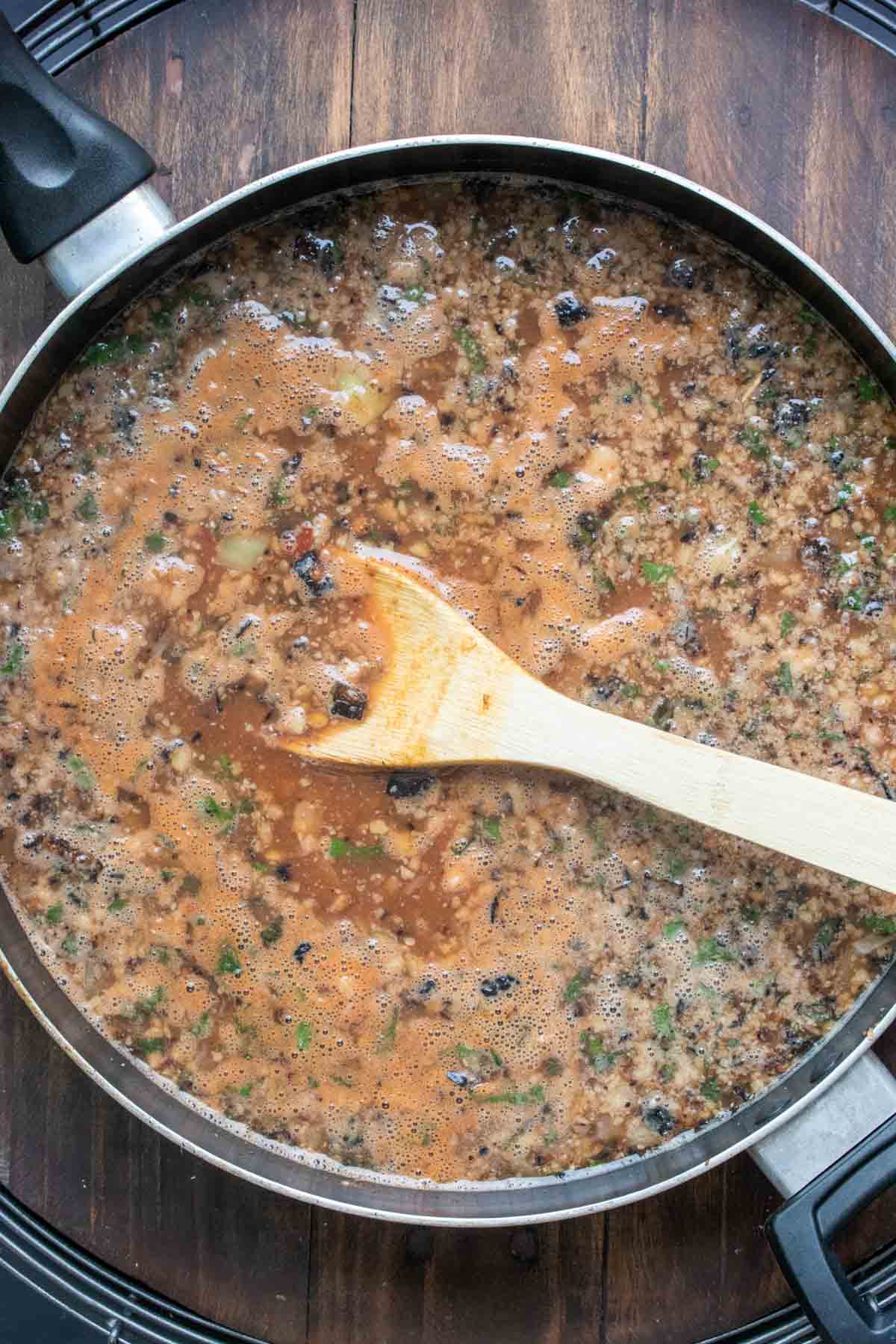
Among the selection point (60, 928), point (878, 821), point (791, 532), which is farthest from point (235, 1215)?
point (791, 532)

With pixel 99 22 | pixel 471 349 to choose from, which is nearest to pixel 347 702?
pixel 471 349

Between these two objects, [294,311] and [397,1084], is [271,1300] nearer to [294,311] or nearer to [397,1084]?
[397,1084]

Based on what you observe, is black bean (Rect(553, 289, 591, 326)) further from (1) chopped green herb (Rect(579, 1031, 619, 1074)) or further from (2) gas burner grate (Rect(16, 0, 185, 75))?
(1) chopped green herb (Rect(579, 1031, 619, 1074))

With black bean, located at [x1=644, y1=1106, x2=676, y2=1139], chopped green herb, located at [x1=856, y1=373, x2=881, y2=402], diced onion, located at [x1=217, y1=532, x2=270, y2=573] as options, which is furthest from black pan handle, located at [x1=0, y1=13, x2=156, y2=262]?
black bean, located at [x1=644, y1=1106, x2=676, y2=1139]

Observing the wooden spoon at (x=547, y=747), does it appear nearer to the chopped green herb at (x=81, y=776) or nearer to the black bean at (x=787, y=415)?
the chopped green herb at (x=81, y=776)

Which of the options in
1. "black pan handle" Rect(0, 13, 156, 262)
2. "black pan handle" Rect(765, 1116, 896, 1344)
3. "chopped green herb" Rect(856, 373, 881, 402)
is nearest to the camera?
"black pan handle" Rect(765, 1116, 896, 1344)
